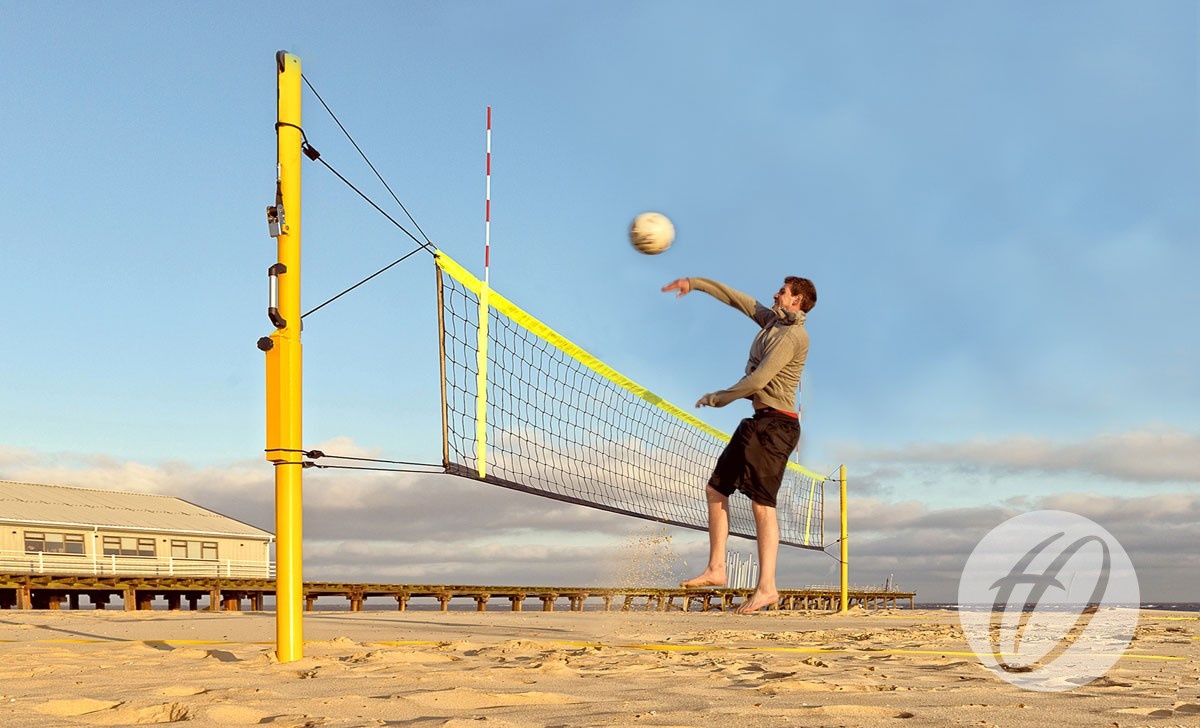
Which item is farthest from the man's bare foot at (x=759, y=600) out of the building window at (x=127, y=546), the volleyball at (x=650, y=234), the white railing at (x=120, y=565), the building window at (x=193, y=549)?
the building window at (x=193, y=549)

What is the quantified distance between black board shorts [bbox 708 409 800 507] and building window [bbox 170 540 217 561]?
1193 inches

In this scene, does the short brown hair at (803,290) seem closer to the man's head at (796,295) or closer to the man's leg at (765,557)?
the man's head at (796,295)

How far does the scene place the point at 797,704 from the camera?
9.88 feet

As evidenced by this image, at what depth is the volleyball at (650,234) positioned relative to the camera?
6.12m

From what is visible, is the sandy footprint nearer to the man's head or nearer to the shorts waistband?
the shorts waistband

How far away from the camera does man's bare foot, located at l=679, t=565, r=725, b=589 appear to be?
5.24 m

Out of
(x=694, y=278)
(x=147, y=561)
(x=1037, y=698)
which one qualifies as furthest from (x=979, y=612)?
(x=147, y=561)

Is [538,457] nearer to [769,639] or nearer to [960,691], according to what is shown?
[769,639]

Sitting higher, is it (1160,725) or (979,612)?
(1160,725)

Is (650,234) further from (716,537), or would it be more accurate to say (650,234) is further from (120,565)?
(120,565)

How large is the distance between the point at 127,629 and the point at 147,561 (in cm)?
2416

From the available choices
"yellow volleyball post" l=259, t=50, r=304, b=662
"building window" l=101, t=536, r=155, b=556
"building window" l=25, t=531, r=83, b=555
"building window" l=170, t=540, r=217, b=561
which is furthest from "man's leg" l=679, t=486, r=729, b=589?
"building window" l=170, t=540, r=217, b=561

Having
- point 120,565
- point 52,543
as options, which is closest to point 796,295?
point 120,565

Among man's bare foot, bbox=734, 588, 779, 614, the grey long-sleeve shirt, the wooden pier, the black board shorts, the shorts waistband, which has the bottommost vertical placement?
the wooden pier
